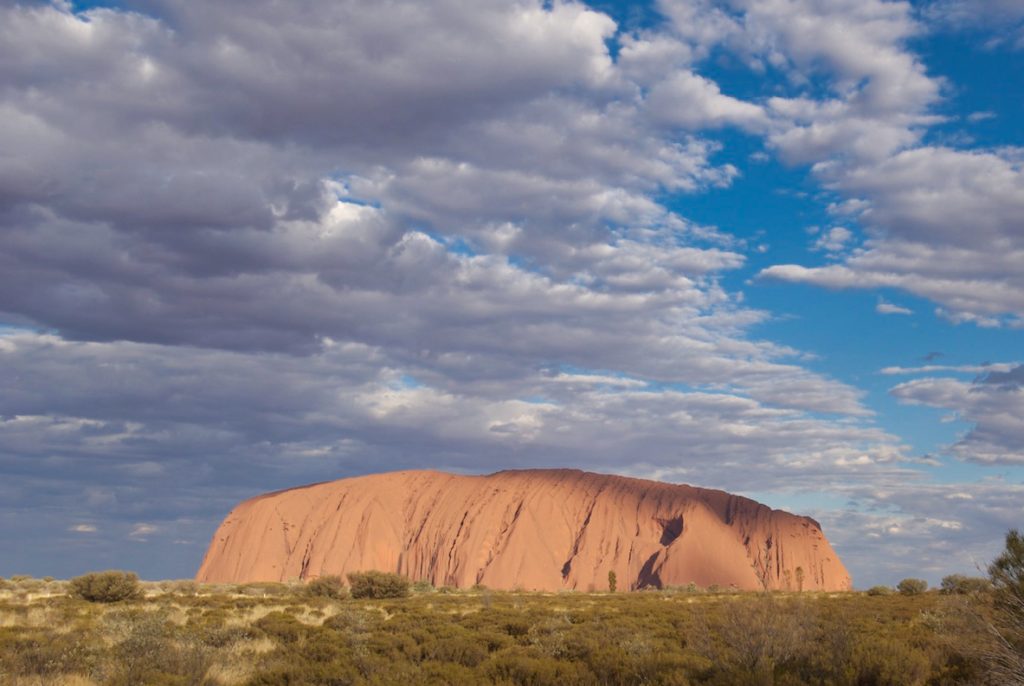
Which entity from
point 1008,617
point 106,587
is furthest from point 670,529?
point 1008,617

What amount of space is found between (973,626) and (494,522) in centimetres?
10836

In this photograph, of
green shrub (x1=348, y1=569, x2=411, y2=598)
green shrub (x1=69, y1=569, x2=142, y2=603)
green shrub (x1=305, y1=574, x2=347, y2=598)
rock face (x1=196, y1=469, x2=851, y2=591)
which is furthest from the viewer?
rock face (x1=196, y1=469, x2=851, y2=591)

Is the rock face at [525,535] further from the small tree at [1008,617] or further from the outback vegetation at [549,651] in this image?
the small tree at [1008,617]

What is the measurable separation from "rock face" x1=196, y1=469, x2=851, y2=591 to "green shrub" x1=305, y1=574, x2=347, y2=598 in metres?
61.1

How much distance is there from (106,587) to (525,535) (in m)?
83.5

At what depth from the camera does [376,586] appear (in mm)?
47031

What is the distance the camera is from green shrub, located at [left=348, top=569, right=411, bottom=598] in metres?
46.8

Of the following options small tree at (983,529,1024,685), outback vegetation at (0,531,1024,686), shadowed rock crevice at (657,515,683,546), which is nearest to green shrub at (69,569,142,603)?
outback vegetation at (0,531,1024,686)

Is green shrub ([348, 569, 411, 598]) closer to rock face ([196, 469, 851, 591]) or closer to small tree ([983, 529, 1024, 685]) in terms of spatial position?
small tree ([983, 529, 1024, 685])

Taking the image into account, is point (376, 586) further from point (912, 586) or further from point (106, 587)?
point (912, 586)

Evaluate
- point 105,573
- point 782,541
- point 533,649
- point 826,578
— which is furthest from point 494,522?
point 533,649

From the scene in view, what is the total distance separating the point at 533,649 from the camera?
18000mm

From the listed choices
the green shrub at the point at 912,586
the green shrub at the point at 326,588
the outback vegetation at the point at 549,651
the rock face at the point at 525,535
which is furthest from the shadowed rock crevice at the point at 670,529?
the outback vegetation at the point at 549,651

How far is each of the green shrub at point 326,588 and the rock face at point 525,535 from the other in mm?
61148
